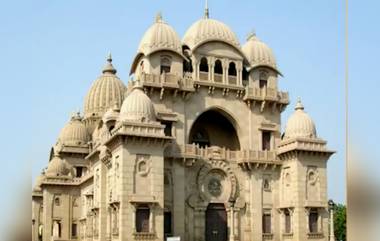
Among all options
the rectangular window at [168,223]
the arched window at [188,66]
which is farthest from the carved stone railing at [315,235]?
the arched window at [188,66]

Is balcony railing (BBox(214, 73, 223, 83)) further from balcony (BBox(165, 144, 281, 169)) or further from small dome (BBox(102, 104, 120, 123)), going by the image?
small dome (BBox(102, 104, 120, 123))

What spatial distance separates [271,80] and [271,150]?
5195 millimetres

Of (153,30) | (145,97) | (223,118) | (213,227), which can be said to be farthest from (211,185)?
(153,30)

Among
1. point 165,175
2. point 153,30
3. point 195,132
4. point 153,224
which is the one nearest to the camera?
point 153,224

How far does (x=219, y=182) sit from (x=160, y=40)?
34.1 ft

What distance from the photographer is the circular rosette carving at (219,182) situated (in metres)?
35.9

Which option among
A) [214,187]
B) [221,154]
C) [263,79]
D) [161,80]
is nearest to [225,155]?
[221,154]

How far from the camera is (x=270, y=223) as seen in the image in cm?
3662

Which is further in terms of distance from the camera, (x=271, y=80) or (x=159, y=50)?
(x=271, y=80)

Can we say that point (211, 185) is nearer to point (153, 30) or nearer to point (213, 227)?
point (213, 227)

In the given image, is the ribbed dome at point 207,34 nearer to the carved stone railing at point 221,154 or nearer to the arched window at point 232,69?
the arched window at point 232,69

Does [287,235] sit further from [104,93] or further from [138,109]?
[104,93]

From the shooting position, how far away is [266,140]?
38.0 metres

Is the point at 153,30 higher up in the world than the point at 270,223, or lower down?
higher up
